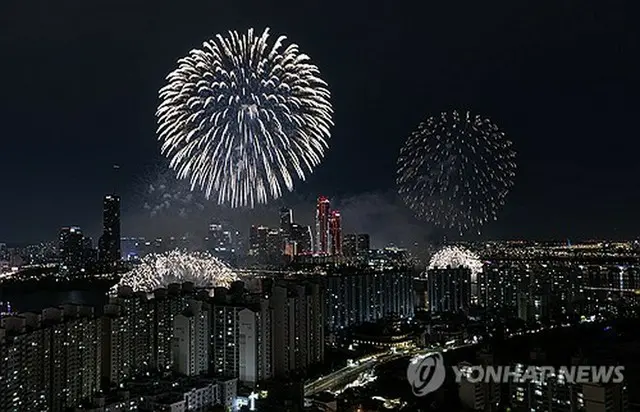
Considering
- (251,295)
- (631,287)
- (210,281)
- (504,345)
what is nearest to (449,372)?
(504,345)

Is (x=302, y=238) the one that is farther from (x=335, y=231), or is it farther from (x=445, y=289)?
(x=445, y=289)

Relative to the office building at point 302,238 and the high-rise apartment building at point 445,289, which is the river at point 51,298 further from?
the high-rise apartment building at point 445,289

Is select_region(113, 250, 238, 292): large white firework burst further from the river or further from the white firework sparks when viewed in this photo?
the white firework sparks

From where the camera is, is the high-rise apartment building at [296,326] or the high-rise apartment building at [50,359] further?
the high-rise apartment building at [296,326]

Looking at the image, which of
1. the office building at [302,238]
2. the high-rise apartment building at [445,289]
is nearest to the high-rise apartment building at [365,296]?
the high-rise apartment building at [445,289]

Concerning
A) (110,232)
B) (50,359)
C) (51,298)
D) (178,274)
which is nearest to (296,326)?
(50,359)

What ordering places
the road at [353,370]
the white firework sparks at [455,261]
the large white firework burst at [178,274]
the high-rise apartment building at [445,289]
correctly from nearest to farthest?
the road at [353,370], the large white firework burst at [178,274], the high-rise apartment building at [445,289], the white firework sparks at [455,261]

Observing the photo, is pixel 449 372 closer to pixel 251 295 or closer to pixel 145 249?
pixel 251 295
